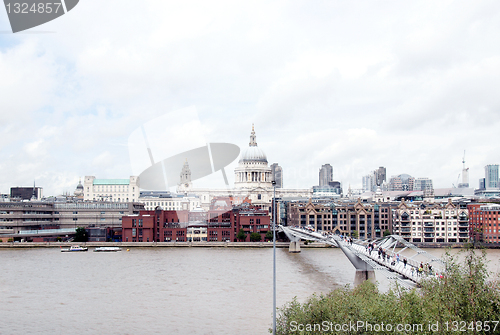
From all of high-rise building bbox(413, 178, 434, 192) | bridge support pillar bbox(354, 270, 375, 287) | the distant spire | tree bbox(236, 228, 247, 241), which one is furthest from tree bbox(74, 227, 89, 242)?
high-rise building bbox(413, 178, 434, 192)

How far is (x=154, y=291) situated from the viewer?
1557 centimetres

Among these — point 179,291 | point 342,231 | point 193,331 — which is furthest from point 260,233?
point 193,331

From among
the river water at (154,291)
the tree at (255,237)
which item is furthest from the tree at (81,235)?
the tree at (255,237)

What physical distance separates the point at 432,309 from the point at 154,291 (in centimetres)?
996

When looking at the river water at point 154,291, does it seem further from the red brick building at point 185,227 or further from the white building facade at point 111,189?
the white building facade at point 111,189

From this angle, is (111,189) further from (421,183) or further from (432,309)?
(421,183)

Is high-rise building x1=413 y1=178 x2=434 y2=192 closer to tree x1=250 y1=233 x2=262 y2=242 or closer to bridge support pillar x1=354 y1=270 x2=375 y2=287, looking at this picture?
tree x1=250 y1=233 x2=262 y2=242

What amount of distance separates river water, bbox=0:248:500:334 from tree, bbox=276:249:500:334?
9.44 ft

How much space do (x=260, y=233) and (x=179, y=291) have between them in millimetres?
20472

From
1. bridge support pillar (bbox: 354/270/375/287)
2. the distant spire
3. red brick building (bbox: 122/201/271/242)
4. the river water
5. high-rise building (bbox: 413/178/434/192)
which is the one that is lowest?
the river water

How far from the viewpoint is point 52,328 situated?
36.8ft

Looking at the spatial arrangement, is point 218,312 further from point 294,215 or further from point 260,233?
point 294,215

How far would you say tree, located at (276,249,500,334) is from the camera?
675cm

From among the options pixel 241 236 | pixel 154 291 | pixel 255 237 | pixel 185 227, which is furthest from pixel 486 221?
pixel 154 291
